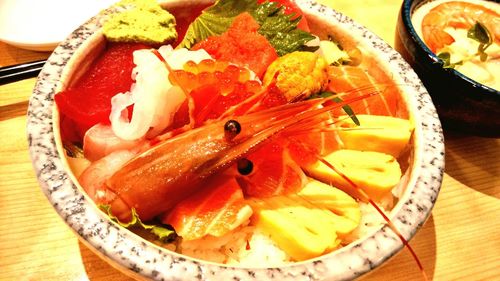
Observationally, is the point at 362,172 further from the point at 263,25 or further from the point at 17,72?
the point at 17,72

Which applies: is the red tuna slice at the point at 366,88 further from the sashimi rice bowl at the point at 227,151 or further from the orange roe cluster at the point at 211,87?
the orange roe cluster at the point at 211,87

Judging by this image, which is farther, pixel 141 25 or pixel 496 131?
pixel 496 131

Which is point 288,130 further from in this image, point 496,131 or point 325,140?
point 496,131

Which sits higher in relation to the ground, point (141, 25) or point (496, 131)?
point (141, 25)

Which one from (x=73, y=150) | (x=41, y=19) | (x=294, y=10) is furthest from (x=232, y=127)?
(x=41, y=19)

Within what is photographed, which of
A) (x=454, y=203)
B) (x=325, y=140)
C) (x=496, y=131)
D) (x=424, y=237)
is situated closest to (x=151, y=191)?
(x=325, y=140)

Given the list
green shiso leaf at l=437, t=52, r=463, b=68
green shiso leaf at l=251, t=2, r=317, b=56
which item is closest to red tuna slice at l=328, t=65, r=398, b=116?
green shiso leaf at l=251, t=2, r=317, b=56
